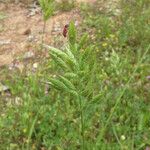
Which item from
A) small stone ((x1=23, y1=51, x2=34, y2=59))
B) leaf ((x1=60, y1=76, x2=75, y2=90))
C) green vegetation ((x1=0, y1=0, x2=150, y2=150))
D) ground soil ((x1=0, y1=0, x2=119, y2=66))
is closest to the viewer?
leaf ((x1=60, y1=76, x2=75, y2=90))

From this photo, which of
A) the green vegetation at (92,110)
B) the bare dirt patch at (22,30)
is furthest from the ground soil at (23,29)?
the green vegetation at (92,110)

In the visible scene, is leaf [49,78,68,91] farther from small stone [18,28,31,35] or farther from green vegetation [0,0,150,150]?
small stone [18,28,31,35]

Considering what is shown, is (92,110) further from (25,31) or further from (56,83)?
(56,83)

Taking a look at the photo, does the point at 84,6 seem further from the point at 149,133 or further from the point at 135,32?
the point at 149,133

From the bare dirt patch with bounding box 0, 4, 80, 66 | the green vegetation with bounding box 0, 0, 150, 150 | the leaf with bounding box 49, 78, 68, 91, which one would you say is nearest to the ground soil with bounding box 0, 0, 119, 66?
the bare dirt patch with bounding box 0, 4, 80, 66

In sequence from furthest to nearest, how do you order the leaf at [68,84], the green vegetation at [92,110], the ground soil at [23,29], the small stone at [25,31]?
the small stone at [25,31] → the ground soil at [23,29] → the green vegetation at [92,110] → the leaf at [68,84]

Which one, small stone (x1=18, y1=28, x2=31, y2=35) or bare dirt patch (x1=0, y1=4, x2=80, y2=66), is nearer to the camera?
bare dirt patch (x1=0, y1=4, x2=80, y2=66)

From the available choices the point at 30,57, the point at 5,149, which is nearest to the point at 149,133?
the point at 5,149

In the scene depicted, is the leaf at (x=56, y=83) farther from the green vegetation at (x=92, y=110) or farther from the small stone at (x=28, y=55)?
the small stone at (x=28, y=55)

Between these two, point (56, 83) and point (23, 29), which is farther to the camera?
point (23, 29)

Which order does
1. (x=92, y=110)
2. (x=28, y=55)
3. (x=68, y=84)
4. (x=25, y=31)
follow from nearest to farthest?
1. (x=68, y=84)
2. (x=92, y=110)
3. (x=28, y=55)
4. (x=25, y=31)

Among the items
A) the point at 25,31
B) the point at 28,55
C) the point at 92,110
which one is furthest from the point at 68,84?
the point at 25,31
